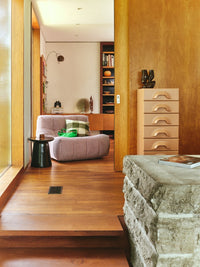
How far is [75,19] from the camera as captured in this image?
5805 mm

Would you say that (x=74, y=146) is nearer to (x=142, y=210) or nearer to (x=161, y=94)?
(x=161, y=94)

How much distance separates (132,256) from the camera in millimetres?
1656

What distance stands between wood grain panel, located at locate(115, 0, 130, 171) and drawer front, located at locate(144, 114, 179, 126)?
1.63 ft

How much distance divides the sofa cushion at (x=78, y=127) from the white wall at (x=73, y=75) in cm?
276

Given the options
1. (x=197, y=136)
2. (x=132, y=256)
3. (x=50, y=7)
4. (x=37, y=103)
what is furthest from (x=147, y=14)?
(x=37, y=103)

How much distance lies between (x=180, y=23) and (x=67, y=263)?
10.1ft

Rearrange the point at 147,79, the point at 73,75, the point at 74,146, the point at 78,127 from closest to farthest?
the point at 147,79
the point at 74,146
the point at 78,127
the point at 73,75

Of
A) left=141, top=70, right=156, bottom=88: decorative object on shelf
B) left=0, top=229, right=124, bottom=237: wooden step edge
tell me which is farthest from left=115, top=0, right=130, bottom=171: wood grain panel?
left=0, top=229, right=124, bottom=237: wooden step edge

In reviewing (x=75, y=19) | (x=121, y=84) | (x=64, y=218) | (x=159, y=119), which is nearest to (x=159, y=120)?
(x=159, y=119)

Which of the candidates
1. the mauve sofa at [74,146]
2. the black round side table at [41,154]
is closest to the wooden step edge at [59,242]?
→ the black round side table at [41,154]

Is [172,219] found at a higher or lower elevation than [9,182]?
higher

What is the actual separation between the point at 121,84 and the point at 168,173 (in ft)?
8.56

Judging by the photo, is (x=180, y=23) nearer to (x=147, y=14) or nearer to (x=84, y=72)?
(x=147, y=14)

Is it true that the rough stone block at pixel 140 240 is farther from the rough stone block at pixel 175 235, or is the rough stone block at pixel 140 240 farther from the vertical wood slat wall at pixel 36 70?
the vertical wood slat wall at pixel 36 70
